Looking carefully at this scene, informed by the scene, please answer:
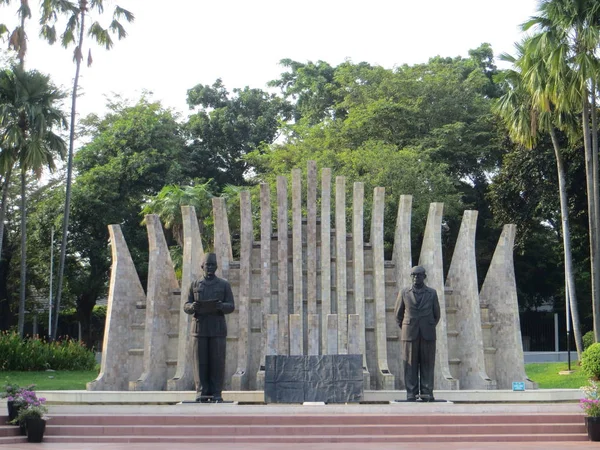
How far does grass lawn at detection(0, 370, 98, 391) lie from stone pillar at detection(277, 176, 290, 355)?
501 centimetres

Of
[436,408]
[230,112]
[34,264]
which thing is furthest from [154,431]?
[230,112]

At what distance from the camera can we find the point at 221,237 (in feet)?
67.9

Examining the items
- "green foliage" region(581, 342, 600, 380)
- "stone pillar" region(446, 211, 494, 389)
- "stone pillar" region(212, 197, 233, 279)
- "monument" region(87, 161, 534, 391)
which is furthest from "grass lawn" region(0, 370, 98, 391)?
"green foliage" region(581, 342, 600, 380)

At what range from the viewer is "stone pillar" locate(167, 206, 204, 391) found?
19.6 metres

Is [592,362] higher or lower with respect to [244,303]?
lower

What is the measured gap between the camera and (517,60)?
2683 centimetres

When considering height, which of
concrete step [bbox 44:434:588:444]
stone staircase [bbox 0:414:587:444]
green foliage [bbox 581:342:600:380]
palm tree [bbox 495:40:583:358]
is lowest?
concrete step [bbox 44:434:588:444]

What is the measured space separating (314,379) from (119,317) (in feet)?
17.7

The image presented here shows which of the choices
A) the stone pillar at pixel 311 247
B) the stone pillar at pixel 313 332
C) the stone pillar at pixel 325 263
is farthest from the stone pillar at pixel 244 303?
the stone pillar at pixel 325 263

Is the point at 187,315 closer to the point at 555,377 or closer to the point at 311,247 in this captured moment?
the point at 311,247

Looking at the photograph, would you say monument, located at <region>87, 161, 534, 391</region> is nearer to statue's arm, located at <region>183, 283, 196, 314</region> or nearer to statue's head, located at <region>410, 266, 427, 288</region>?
statue's head, located at <region>410, 266, 427, 288</region>

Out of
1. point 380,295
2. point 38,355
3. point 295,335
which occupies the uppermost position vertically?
point 380,295

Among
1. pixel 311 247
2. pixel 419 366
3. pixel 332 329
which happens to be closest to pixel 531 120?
pixel 311 247

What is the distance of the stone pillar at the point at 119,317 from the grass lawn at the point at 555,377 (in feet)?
32.5
